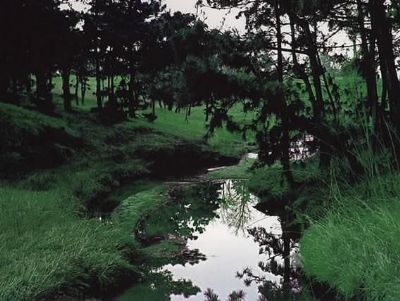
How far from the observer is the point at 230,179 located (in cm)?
2244

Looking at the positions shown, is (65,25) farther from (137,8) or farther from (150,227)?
(150,227)

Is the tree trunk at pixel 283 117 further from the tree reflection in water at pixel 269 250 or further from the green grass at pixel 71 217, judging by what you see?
the green grass at pixel 71 217

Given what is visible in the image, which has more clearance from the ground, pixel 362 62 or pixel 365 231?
pixel 362 62

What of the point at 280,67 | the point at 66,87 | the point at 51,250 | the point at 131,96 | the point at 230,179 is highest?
the point at 280,67

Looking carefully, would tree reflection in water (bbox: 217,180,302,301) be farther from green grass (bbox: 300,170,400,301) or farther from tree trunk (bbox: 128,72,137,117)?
tree trunk (bbox: 128,72,137,117)

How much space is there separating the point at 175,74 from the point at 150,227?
3.84m

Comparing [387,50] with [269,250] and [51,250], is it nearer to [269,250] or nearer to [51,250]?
[269,250]

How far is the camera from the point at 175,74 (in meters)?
12.2

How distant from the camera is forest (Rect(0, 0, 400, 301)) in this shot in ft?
24.9

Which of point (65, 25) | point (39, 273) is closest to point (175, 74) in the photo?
point (39, 273)

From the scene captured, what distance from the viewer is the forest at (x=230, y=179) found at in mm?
→ 7594

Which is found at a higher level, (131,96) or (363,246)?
(131,96)

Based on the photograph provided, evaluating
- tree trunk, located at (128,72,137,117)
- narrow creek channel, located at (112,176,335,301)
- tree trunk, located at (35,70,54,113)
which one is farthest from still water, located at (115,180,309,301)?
tree trunk, located at (128,72,137,117)

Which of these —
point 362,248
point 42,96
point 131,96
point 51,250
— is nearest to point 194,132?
point 131,96
